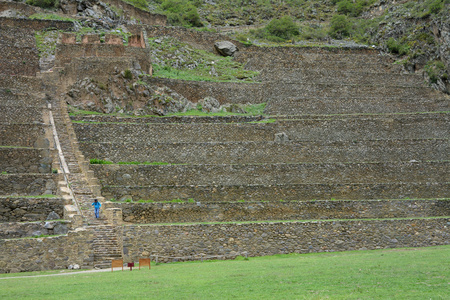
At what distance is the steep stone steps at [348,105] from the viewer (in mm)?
45188

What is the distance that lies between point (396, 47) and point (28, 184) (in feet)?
158

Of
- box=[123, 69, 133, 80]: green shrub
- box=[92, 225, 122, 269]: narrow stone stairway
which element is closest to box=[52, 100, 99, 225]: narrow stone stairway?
box=[92, 225, 122, 269]: narrow stone stairway

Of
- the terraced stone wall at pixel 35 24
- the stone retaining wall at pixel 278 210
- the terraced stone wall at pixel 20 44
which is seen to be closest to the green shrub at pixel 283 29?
the terraced stone wall at pixel 35 24

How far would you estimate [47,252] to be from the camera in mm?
21891

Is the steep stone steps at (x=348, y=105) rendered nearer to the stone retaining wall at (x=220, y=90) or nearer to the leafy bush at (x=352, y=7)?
the stone retaining wall at (x=220, y=90)

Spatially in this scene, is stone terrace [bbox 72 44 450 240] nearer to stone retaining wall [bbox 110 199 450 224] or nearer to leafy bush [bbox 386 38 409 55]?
stone retaining wall [bbox 110 199 450 224]

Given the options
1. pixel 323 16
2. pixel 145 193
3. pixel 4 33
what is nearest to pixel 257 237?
pixel 145 193

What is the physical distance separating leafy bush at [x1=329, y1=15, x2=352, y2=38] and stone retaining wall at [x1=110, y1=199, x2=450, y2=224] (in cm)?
5600

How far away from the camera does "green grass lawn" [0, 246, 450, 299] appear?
14.3 metres

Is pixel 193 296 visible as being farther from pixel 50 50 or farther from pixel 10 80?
pixel 50 50

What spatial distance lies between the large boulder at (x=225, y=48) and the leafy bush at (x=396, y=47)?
1804cm

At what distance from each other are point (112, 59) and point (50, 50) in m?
9.08

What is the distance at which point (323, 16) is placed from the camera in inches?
3787

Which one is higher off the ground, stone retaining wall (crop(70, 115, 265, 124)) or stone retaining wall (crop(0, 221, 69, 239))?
stone retaining wall (crop(70, 115, 265, 124))
